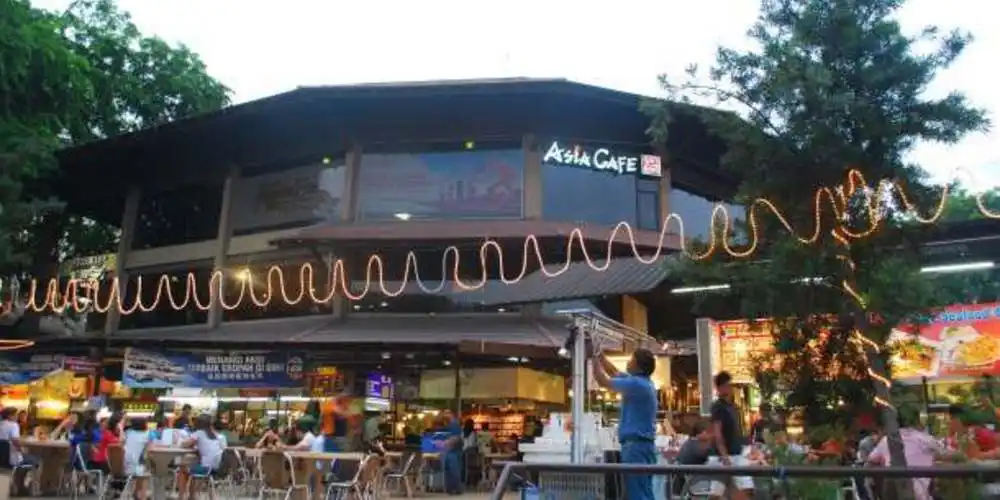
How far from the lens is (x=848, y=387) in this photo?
6.45 meters

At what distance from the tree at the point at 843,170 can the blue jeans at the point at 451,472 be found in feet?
29.0

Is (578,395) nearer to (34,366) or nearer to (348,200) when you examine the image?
(348,200)

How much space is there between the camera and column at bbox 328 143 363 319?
58.0 feet

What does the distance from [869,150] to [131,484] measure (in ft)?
31.9

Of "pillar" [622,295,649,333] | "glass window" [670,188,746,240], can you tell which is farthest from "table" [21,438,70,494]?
"glass window" [670,188,746,240]

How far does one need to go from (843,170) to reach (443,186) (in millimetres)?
11943

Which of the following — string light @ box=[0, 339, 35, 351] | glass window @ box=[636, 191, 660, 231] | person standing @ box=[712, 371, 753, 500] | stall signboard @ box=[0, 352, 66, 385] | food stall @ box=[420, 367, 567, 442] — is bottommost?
person standing @ box=[712, 371, 753, 500]

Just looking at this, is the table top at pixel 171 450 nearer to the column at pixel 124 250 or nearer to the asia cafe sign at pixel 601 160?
the asia cafe sign at pixel 601 160

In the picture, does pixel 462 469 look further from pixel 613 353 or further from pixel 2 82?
pixel 2 82

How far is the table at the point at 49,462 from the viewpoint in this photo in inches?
535

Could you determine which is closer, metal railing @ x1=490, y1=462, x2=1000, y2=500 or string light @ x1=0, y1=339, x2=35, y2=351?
metal railing @ x1=490, y1=462, x2=1000, y2=500

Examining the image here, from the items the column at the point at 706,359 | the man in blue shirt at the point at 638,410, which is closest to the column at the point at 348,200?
the column at the point at 706,359

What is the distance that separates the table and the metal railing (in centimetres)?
1215

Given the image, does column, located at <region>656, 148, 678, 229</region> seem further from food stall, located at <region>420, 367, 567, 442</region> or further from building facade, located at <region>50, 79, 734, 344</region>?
food stall, located at <region>420, 367, 567, 442</region>
